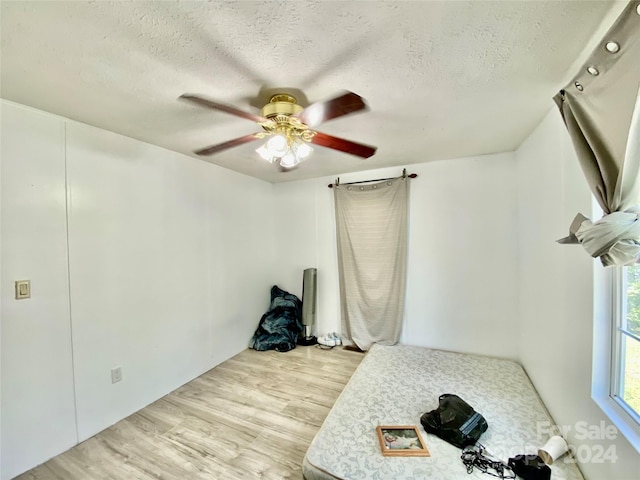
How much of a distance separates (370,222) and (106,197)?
253 centimetres

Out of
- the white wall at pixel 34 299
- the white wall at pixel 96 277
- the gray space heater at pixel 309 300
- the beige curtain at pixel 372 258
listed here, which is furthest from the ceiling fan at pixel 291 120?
the gray space heater at pixel 309 300

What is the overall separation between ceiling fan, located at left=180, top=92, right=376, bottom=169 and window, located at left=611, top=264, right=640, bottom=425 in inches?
56.8

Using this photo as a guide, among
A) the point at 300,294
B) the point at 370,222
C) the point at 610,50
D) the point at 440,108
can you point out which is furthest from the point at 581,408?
the point at 300,294

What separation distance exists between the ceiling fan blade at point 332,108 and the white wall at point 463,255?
76.1 inches

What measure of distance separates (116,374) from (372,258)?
262 cm

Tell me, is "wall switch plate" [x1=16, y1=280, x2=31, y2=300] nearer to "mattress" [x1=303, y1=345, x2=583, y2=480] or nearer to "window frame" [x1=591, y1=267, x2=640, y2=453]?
"mattress" [x1=303, y1=345, x2=583, y2=480]

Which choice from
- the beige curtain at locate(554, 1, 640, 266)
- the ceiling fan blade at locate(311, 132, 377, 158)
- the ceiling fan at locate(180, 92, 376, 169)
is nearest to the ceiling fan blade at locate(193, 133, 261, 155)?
the ceiling fan at locate(180, 92, 376, 169)

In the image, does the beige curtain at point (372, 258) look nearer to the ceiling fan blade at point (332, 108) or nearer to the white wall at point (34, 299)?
the ceiling fan blade at point (332, 108)

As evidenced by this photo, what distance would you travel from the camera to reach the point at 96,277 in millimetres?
1840

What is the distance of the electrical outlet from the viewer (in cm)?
191

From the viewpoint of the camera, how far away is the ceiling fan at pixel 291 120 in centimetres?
117

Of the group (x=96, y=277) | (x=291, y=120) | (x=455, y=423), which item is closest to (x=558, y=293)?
(x=455, y=423)

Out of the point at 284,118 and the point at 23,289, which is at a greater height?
the point at 284,118

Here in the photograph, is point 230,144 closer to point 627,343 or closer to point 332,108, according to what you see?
point 332,108
